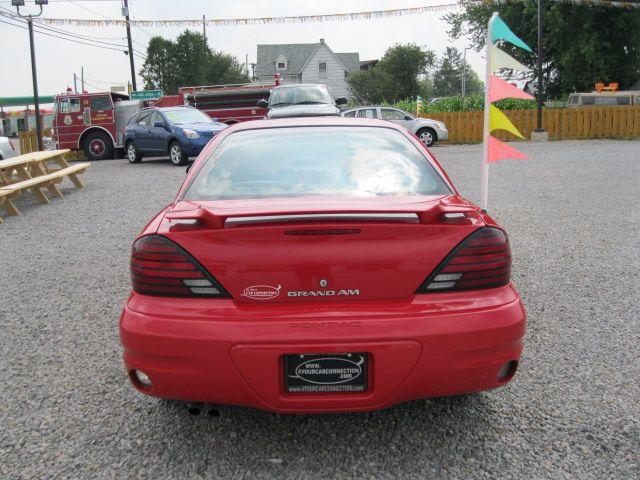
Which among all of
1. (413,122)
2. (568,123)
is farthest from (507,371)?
(568,123)

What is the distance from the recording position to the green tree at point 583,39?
109 feet

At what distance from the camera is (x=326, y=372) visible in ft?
8.59

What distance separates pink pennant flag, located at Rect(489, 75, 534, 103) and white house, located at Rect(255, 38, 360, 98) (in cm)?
6067

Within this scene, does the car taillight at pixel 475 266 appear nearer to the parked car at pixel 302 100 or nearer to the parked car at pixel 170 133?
the parked car at pixel 302 100

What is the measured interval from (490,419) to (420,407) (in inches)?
13.6

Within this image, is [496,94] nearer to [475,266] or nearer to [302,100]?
[475,266]

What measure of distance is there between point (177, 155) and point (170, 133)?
2.05 ft

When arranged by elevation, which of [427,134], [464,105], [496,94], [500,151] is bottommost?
[427,134]

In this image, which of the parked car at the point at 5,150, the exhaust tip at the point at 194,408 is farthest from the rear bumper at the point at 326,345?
the parked car at the point at 5,150

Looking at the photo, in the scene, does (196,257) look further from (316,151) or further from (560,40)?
(560,40)

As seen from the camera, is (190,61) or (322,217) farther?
(190,61)

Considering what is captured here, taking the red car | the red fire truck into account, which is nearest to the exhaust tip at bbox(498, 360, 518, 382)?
the red car

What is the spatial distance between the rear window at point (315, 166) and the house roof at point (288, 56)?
65.8 m

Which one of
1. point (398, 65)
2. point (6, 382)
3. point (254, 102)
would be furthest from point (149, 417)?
point (398, 65)
